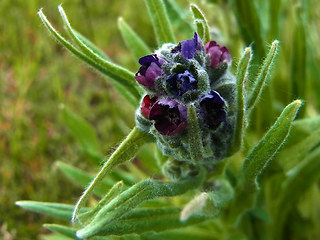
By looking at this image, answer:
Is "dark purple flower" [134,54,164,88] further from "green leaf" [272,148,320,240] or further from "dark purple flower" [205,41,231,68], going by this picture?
"green leaf" [272,148,320,240]

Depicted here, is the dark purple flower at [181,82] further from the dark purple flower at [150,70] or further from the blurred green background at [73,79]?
the blurred green background at [73,79]

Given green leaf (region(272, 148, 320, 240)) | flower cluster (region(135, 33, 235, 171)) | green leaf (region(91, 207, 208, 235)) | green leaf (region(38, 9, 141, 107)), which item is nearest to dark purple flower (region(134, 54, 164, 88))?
flower cluster (region(135, 33, 235, 171))

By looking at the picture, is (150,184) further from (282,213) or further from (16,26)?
(16,26)

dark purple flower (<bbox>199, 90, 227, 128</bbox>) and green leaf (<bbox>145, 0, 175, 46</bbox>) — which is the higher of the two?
green leaf (<bbox>145, 0, 175, 46</bbox>)

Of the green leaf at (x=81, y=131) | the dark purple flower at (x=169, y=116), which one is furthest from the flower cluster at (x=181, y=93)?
the green leaf at (x=81, y=131)

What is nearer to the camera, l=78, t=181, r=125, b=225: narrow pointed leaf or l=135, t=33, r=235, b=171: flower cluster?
l=135, t=33, r=235, b=171: flower cluster

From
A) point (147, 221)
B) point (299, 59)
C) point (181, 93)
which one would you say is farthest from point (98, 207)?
point (299, 59)

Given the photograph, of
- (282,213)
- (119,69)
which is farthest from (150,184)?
(282,213)
